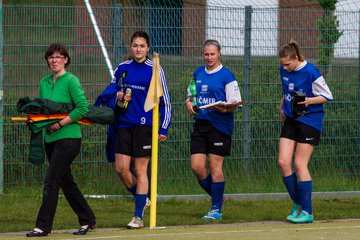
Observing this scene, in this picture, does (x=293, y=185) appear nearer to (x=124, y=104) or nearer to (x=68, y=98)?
(x=124, y=104)

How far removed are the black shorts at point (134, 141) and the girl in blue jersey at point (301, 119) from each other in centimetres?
146

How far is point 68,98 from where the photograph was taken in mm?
8938

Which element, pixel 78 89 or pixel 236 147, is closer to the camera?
pixel 78 89

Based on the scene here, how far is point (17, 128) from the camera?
11977mm

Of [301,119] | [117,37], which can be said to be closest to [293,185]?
[301,119]

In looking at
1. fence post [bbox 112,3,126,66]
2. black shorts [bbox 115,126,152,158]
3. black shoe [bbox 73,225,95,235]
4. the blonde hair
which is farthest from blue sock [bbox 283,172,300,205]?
fence post [bbox 112,3,126,66]

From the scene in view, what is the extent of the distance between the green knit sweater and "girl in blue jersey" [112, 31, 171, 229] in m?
0.87

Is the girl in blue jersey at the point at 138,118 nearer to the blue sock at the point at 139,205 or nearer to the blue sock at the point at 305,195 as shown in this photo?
the blue sock at the point at 139,205

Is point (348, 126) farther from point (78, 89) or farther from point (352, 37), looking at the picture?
point (78, 89)

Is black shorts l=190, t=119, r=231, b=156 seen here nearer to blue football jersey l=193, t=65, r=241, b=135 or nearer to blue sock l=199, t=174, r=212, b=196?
blue football jersey l=193, t=65, r=241, b=135

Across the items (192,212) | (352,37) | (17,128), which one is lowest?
(192,212)

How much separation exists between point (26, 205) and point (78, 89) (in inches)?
110

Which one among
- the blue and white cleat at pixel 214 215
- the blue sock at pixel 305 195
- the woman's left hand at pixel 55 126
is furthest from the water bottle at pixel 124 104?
the blue sock at pixel 305 195

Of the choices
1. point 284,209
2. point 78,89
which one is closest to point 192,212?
point 284,209
